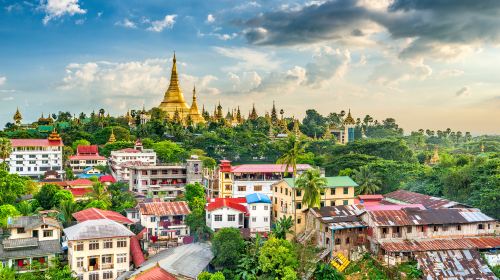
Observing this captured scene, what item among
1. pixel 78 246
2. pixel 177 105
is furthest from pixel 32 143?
pixel 177 105

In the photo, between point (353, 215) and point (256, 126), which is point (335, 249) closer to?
point (353, 215)

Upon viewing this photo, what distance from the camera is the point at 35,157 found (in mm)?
73750

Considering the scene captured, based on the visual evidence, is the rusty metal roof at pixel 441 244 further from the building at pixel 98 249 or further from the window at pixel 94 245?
the window at pixel 94 245

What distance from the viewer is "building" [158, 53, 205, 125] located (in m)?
115

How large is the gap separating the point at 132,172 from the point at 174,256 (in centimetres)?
2613

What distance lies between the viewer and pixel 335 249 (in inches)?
1535

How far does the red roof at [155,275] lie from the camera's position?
1345 inches

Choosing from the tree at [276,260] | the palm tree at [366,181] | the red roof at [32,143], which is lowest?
the tree at [276,260]

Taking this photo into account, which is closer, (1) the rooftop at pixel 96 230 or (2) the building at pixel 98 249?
(2) the building at pixel 98 249

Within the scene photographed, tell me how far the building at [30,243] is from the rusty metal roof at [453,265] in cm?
2836

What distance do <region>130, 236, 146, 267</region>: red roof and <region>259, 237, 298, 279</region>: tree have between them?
10076 millimetres

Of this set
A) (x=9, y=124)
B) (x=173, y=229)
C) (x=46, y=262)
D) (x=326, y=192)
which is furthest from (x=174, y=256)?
(x=9, y=124)

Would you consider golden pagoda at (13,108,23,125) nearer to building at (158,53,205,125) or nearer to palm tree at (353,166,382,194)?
building at (158,53,205,125)

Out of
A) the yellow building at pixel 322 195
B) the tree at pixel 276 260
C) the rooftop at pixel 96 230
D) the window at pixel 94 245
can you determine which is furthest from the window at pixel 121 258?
the yellow building at pixel 322 195
